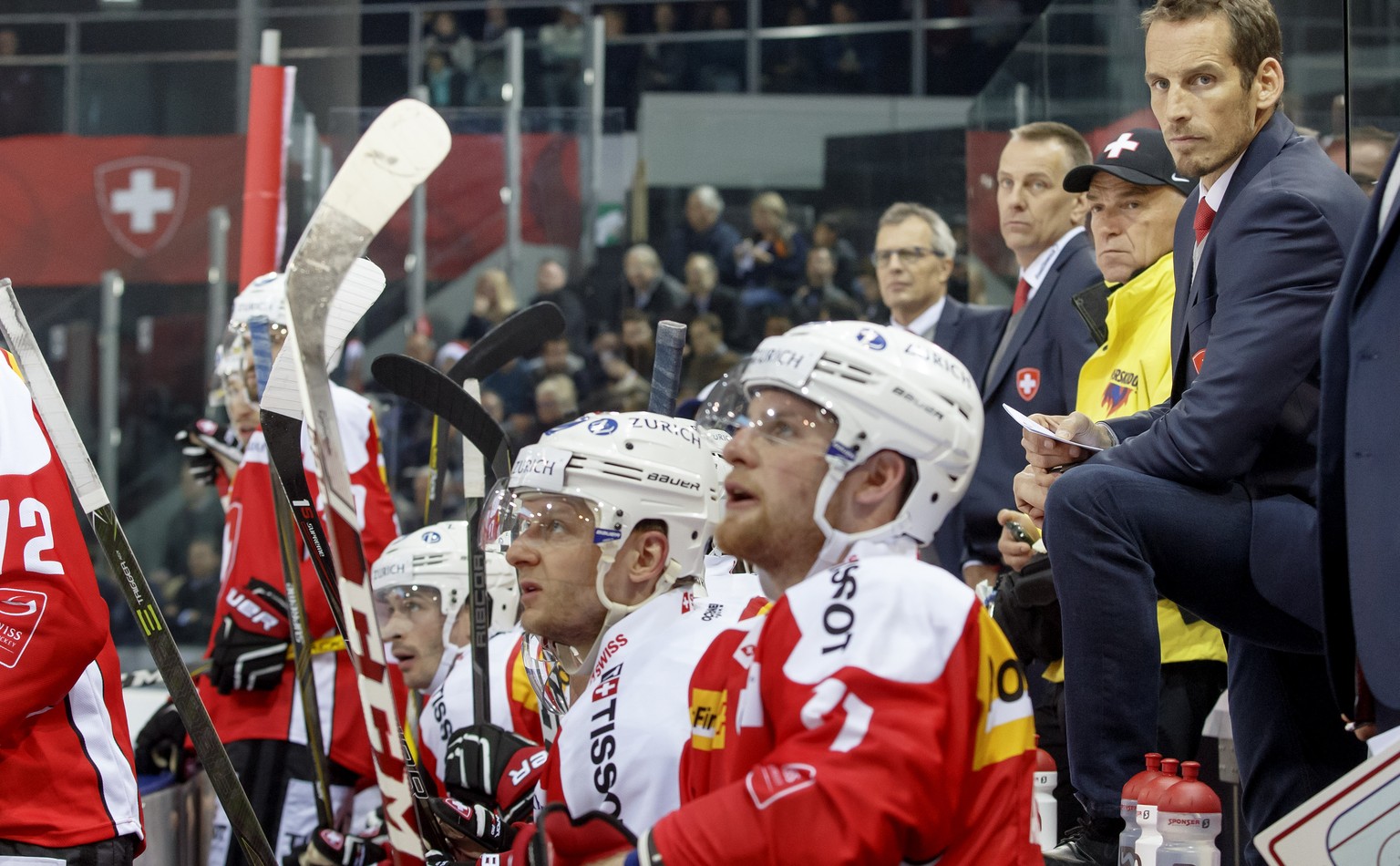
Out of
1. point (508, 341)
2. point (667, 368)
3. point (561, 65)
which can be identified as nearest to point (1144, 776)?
point (667, 368)

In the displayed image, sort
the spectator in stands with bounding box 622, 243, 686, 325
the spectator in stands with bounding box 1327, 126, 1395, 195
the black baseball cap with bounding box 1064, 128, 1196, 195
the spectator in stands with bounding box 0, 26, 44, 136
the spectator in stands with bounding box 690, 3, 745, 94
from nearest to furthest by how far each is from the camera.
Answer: the black baseball cap with bounding box 1064, 128, 1196, 195 < the spectator in stands with bounding box 1327, 126, 1395, 195 < the spectator in stands with bounding box 622, 243, 686, 325 < the spectator in stands with bounding box 0, 26, 44, 136 < the spectator in stands with bounding box 690, 3, 745, 94

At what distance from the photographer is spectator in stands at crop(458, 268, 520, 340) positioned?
23.6 feet

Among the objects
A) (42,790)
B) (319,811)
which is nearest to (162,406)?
(319,811)

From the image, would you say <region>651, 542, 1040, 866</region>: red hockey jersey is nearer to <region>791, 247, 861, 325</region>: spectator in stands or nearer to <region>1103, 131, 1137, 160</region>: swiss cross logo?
<region>1103, 131, 1137, 160</region>: swiss cross logo

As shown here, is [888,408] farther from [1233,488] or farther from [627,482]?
[1233,488]

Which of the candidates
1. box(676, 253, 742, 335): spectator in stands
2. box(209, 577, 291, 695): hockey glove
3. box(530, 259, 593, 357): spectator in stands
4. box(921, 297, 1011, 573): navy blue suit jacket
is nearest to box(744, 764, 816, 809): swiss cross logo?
box(921, 297, 1011, 573): navy blue suit jacket

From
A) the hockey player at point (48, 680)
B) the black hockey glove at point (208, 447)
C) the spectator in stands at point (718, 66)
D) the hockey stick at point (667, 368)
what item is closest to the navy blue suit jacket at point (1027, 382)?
the hockey stick at point (667, 368)

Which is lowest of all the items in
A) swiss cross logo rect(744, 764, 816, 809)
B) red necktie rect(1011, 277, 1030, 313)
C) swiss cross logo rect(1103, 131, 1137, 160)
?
swiss cross logo rect(744, 764, 816, 809)

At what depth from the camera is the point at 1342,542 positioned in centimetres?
192

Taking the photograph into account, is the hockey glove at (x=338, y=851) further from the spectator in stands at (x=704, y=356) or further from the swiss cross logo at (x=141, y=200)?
the swiss cross logo at (x=141, y=200)

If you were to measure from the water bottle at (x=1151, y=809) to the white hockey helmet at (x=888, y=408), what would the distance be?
26.4 inches

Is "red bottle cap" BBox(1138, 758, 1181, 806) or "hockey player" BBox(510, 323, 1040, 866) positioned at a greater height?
"hockey player" BBox(510, 323, 1040, 866)

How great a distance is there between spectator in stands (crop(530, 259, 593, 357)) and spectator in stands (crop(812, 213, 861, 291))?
121cm

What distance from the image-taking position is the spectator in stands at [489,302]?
7207 millimetres
